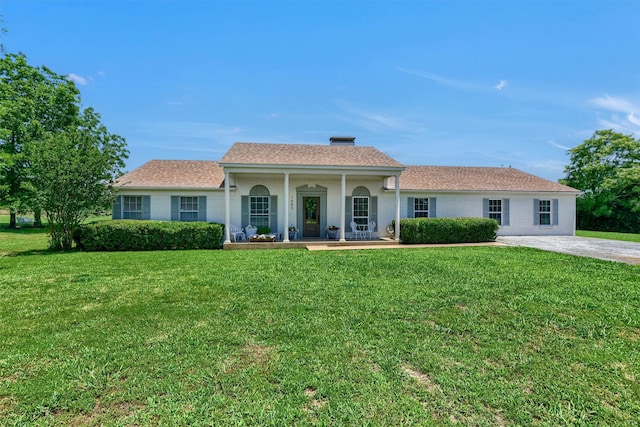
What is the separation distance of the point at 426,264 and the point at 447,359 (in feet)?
18.5

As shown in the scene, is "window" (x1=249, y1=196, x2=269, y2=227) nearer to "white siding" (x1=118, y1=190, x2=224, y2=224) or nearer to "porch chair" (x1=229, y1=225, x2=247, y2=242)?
"porch chair" (x1=229, y1=225, x2=247, y2=242)

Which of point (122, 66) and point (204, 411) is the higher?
point (122, 66)

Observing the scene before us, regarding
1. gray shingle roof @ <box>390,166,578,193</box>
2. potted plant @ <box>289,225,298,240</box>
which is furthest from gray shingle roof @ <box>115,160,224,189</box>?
gray shingle roof @ <box>390,166,578,193</box>

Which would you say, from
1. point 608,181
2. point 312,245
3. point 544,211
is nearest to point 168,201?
point 312,245

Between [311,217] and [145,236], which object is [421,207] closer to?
[311,217]

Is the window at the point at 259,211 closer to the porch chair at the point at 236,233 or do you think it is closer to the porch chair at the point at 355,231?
the porch chair at the point at 236,233

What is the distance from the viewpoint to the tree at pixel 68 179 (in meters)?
11.1

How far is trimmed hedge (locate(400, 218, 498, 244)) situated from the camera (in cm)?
1378

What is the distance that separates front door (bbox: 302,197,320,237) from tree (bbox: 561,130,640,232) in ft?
84.2

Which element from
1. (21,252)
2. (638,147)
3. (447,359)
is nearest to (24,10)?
(21,252)

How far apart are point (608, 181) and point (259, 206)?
29472mm

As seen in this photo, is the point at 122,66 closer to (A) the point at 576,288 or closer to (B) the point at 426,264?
(B) the point at 426,264

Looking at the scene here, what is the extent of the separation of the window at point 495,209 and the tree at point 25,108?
87.3 feet

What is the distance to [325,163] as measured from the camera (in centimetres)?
1383
